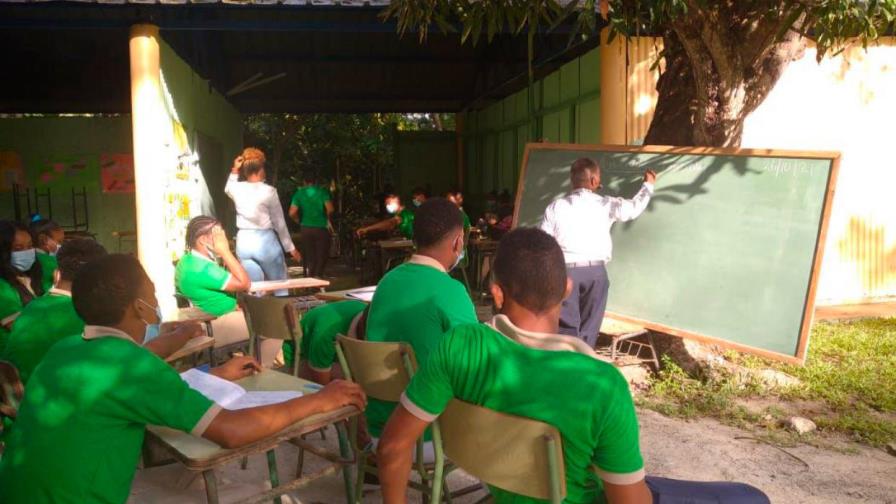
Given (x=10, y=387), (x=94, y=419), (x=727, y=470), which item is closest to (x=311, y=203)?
(x=727, y=470)

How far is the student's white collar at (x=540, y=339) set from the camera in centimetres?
162

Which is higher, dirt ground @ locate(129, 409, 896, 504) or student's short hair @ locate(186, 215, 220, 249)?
student's short hair @ locate(186, 215, 220, 249)

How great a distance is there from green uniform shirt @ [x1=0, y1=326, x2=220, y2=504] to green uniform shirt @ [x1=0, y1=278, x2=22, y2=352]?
1946 mm

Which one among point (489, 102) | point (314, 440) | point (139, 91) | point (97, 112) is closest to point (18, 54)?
point (97, 112)

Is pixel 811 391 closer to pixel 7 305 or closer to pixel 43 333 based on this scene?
pixel 43 333

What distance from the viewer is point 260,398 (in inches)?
85.7

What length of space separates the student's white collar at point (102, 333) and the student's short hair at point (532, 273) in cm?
93

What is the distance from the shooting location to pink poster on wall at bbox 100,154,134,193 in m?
11.7

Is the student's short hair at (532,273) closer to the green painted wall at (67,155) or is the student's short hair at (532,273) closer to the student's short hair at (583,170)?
the student's short hair at (583,170)

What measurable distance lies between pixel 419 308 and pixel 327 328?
96cm

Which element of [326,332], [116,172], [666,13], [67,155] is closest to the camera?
[326,332]

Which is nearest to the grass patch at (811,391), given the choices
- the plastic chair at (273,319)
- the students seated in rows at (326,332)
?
the students seated in rows at (326,332)

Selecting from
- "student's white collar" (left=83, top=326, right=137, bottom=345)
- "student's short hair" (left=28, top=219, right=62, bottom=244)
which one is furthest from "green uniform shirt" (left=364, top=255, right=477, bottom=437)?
"student's short hair" (left=28, top=219, right=62, bottom=244)

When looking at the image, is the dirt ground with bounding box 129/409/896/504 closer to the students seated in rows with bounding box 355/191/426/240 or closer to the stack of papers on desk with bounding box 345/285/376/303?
the stack of papers on desk with bounding box 345/285/376/303
